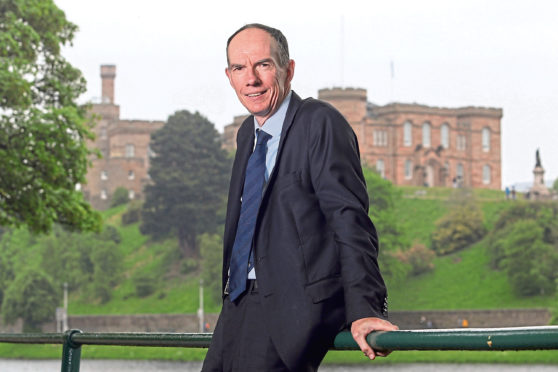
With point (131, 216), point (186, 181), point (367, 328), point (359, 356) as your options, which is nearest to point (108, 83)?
point (131, 216)

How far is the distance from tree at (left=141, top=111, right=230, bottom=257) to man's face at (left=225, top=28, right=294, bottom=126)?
90.3 meters

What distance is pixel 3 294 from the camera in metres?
81.9

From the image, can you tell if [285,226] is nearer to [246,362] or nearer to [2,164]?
[246,362]

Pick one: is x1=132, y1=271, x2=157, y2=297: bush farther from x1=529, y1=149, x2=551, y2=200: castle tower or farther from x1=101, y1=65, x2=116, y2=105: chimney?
x1=101, y1=65, x2=116, y2=105: chimney

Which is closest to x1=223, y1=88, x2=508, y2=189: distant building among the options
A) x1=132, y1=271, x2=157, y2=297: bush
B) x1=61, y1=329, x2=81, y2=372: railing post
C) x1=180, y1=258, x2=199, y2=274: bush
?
x1=180, y1=258, x2=199, y2=274: bush

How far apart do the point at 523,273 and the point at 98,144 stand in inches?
2667

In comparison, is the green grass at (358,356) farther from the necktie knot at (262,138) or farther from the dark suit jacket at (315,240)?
the dark suit jacket at (315,240)

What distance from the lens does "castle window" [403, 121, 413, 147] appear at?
11447cm

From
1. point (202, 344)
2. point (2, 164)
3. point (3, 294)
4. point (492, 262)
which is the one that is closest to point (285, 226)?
point (202, 344)

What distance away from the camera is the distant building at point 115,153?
11794 cm

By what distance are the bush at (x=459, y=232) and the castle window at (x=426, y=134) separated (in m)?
29.2

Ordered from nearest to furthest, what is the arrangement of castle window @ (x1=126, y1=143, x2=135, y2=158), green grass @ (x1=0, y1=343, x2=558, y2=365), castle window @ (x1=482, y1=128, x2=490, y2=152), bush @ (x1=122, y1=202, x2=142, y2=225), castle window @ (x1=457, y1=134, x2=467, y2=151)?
green grass @ (x1=0, y1=343, x2=558, y2=365) → bush @ (x1=122, y1=202, x2=142, y2=225) → castle window @ (x1=457, y1=134, x2=467, y2=151) → castle window @ (x1=482, y1=128, x2=490, y2=152) → castle window @ (x1=126, y1=143, x2=135, y2=158)

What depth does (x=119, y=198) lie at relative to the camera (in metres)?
114

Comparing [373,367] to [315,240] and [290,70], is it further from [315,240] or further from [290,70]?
[315,240]
